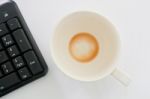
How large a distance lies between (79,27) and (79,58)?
0.05 metres

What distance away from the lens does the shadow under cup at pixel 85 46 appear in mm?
410

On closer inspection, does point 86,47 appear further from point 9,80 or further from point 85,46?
point 9,80

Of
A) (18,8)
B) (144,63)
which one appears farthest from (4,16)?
(144,63)

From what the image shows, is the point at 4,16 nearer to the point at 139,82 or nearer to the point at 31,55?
the point at 31,55

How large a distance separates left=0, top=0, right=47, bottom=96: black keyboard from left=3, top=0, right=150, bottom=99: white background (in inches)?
0.7

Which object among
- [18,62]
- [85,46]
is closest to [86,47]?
[85,46]

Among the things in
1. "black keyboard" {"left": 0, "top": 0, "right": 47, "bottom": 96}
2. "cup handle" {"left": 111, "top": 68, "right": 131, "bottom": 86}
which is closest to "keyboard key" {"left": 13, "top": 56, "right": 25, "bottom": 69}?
"black keyboard" {"left": 0, "top": 0, "right": 47, "bottom": 96}

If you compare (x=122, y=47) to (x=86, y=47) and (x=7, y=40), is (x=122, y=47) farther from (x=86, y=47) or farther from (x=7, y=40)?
(x=7, y=40)

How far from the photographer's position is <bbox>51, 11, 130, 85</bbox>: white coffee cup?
A: 408 millimetres

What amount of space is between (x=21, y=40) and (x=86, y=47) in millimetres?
99

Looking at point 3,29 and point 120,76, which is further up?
point 3,29

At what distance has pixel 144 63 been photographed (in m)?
0.45

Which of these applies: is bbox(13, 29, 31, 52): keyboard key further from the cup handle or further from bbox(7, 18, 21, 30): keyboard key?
the cup handle

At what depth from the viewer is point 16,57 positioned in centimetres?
42
